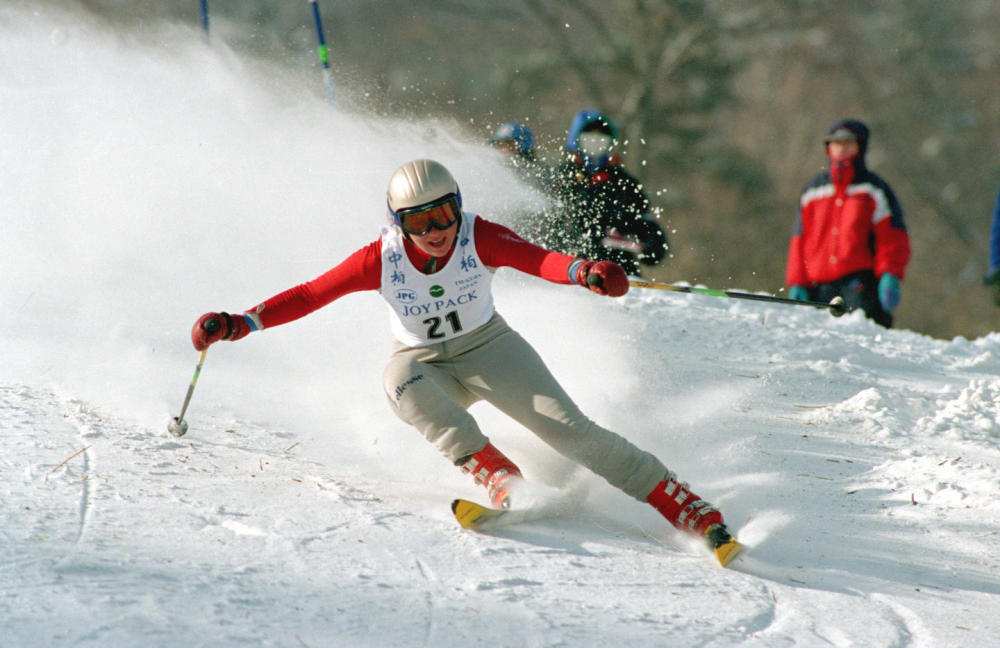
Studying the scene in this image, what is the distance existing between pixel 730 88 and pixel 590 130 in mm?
17881

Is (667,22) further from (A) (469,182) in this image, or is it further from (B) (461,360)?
(B) (461,360)

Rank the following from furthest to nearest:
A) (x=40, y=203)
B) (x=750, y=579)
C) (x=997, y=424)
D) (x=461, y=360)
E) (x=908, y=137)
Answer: (x=908, y=137) → (x=40, y=203) → (x=997, y=424) → (x=461, y=360) → (x=750, y=579)

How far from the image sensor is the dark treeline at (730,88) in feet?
78.2

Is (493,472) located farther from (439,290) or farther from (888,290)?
(888,290)

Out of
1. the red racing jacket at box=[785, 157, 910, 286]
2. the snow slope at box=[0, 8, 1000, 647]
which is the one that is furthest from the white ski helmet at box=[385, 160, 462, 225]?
the red racing jacket at box=[785, 157, 910, 286]

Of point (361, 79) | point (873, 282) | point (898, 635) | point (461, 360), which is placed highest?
point (361, 79)

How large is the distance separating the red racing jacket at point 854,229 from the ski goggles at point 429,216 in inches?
175

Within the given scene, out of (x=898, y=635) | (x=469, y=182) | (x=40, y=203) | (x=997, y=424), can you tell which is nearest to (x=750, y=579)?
(x=898, y=635)

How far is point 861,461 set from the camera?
4.74 m

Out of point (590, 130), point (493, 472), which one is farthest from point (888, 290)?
point (493, 472)

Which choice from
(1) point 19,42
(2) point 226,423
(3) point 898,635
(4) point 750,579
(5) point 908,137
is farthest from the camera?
Answer: (5) point 908,137

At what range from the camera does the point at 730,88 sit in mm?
23953

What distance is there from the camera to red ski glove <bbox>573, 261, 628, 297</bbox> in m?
3.88

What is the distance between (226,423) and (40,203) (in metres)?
3.45
